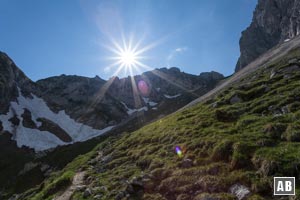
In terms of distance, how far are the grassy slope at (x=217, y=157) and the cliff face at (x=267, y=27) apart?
116m

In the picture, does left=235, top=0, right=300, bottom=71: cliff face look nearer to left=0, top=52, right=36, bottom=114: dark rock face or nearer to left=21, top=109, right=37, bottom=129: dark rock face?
left=21, top=109, right=37, bottom=129: dark rock face

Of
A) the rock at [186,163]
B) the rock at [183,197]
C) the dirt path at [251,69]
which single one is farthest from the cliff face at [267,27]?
the rock at [183,197]

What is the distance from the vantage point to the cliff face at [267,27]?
139875mm

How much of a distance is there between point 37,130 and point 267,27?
143344 mm

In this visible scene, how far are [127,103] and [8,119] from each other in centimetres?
7360

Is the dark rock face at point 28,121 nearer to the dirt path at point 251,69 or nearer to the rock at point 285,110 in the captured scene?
the dirt path at point 251,69

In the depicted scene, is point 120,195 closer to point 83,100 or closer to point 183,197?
point 183,197

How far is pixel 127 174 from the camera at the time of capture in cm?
2292

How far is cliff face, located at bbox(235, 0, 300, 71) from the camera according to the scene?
139875 millimetres

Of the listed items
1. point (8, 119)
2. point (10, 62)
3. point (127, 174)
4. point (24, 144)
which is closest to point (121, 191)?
point (127, 174)

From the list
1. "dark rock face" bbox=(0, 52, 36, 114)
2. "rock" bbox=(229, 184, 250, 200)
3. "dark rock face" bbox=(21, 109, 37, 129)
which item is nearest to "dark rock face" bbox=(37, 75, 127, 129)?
"dark rock face" bbox=(0, 52, 36, 114)

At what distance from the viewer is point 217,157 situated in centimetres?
1894

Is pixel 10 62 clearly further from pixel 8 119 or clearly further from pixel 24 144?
pixel 24 144

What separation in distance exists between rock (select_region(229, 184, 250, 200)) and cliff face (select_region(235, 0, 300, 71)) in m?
128
